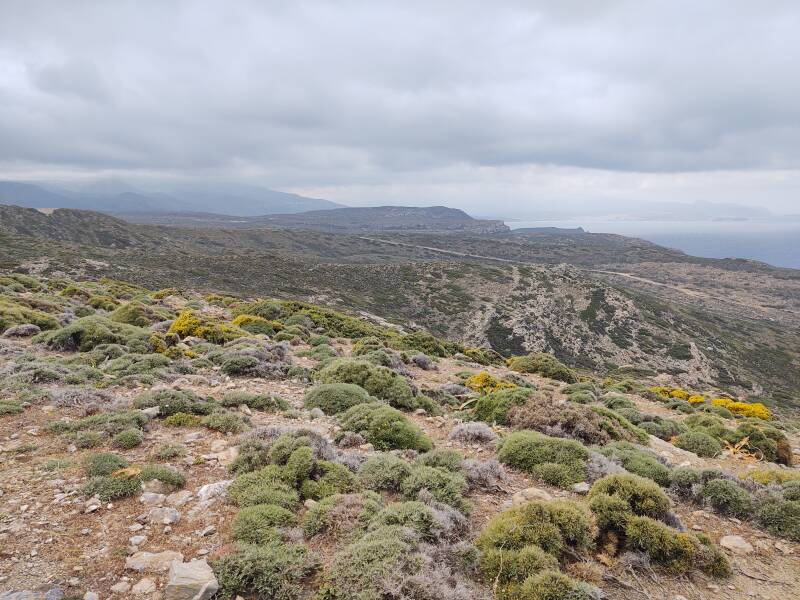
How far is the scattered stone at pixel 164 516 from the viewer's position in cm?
512

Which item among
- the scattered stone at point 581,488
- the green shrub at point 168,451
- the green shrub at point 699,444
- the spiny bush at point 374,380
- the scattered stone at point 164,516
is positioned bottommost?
the green shrub at point 699,444

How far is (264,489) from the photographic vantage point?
18.5 ft

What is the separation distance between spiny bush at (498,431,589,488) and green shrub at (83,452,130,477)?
6164mm

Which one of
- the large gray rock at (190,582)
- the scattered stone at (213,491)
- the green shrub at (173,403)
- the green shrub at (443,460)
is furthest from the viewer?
the green shrub at (173,403)

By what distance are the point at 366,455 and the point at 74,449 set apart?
467 cm

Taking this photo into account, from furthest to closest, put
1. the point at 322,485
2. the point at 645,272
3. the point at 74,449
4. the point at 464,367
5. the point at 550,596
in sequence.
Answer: the point at 645,272 → the point at 464,367 → the point at 74,449 → the point at 322,485 → the point at 550,596

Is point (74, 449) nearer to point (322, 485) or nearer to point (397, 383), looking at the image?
point (322, 485)

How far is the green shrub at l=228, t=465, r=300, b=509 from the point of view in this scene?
5453 millimetres

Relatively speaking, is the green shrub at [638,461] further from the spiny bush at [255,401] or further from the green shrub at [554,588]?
the spiny bush at [255,401]

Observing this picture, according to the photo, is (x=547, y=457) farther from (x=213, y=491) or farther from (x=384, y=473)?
(x=213, y=491)

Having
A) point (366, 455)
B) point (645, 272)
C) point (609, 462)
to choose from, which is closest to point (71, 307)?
point (366, 455)

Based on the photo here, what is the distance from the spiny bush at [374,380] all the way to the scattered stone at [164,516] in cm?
621

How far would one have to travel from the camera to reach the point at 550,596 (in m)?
4.11

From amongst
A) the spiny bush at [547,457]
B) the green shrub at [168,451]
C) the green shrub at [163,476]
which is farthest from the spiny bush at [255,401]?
the spiny bush at [547,457]
